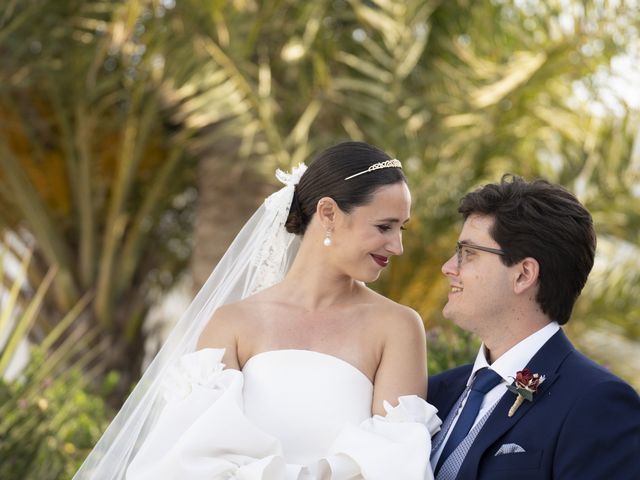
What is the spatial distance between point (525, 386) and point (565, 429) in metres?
0.19

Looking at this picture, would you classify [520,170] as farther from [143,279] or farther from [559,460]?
[559,460]

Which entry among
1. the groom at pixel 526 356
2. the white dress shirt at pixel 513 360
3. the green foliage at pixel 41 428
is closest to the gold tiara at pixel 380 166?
the groom at pixel 526 356

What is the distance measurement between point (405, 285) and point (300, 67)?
175cm

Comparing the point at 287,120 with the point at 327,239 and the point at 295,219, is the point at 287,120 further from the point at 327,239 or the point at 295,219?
the point at 327,239

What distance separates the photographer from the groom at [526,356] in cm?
294

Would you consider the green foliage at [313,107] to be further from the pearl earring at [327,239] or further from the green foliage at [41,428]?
the pearl earring at [327,239]

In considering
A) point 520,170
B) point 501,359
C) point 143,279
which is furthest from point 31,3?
point 501,359

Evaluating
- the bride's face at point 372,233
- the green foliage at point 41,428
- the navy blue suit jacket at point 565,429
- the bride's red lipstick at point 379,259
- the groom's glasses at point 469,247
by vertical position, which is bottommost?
the navy blue suit jacket at point 565,429

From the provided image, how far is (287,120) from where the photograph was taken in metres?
7.95

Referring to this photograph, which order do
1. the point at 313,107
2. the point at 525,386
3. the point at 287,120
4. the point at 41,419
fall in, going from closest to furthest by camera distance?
1. the point at 525,386
2. the point at 41,419
3. the point at 313,107
4. the point at 287,120

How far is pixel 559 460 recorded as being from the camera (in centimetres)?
293

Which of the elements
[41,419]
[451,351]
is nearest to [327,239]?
[451,351]

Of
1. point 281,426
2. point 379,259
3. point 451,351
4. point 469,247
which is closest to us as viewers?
point 469,247

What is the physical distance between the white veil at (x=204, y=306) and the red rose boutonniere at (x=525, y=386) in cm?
105
